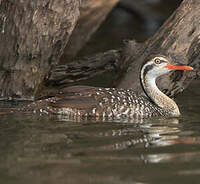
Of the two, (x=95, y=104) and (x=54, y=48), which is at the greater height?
(x=95, y=104)

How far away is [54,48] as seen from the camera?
10.1 m

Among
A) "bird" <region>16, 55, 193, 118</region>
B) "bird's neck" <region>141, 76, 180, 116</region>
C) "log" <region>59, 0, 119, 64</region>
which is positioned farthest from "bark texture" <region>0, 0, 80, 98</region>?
"log" <region>59, 0, 119, 64</region>

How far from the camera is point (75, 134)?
297 inches

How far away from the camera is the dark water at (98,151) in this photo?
222 inches

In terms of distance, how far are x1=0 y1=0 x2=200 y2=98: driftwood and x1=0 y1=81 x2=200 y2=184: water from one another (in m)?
1.59

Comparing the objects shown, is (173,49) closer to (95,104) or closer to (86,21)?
(95,104)

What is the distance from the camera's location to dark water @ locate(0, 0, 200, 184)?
565cm

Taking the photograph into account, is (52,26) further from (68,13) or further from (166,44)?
(166,44)

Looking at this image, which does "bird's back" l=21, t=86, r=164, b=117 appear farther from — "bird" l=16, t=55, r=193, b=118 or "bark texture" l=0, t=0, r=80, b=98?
"bark texture" l=0, t=0, r=80, b=98

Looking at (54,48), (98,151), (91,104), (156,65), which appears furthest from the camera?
(54,48)

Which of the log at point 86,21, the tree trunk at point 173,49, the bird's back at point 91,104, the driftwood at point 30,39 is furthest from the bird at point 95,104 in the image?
the log at point 86,21

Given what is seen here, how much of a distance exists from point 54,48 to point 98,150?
12.6 feet

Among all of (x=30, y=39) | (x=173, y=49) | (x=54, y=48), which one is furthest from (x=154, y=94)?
(x=30, y=39)

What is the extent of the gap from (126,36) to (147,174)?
13651mm
